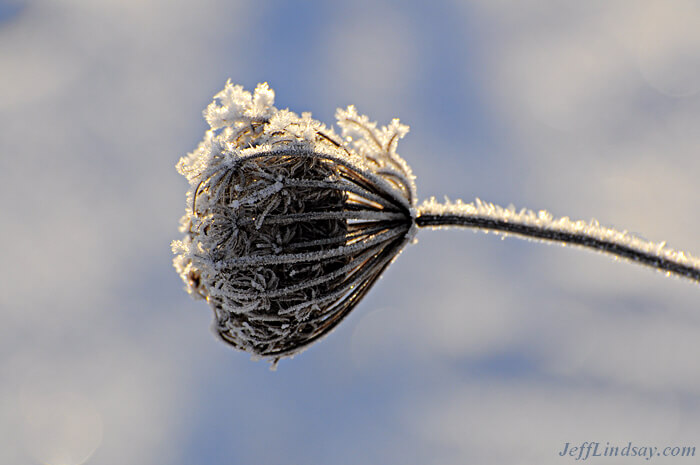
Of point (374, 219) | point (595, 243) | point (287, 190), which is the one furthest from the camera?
point (374, 219)

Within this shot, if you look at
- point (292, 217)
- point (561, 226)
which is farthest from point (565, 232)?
point (292, 217)

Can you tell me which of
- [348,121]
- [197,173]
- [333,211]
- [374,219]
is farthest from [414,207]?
[197,173]

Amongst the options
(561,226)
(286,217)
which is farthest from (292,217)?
(561,226)

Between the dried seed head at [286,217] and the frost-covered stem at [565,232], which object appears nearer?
the frost-covered stem at [565,232]

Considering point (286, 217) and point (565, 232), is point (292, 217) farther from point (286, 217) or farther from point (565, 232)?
point (565, 232)

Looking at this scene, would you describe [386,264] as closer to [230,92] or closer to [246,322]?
[246,322]
